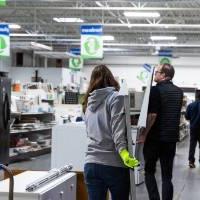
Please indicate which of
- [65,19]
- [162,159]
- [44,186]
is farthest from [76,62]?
[44,186]

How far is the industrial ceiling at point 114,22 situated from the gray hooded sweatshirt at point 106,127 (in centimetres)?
1185

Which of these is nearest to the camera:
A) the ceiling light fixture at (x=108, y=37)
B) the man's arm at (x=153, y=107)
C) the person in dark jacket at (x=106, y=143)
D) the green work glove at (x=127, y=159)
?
the green work glove at (x=127, y=159)

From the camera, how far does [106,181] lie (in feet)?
12.0

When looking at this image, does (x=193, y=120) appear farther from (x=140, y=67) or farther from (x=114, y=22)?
(x=140, y=67)

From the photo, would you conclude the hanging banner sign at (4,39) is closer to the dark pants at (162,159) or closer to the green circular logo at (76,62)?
the green circular logo at (76,62)

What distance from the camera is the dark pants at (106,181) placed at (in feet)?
11.9

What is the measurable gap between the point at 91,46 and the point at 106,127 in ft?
45.7

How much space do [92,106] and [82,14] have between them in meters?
15.9

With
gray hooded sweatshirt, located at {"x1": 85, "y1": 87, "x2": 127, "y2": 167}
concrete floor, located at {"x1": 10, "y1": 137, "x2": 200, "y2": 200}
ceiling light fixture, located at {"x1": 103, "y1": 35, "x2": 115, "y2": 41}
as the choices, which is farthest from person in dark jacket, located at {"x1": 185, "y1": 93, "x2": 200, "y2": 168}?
ceiling light fixture, located at {"x1": 103, "y1": 35, "x2": 115, "y2": 41}

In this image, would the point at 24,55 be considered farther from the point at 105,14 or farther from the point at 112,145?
the point at 112,145

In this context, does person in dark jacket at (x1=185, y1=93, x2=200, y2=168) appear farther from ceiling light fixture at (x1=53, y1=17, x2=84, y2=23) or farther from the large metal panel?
ceiling light fixture at (x1=53, y1=17, x2=84, y2=23)

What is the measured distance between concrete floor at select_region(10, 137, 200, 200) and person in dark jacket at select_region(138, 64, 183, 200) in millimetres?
2071

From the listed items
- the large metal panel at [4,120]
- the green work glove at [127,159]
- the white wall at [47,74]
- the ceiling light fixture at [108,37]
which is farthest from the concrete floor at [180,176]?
the ceiling light fixture at [108,37]

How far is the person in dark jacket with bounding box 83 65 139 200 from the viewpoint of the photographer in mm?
3592
